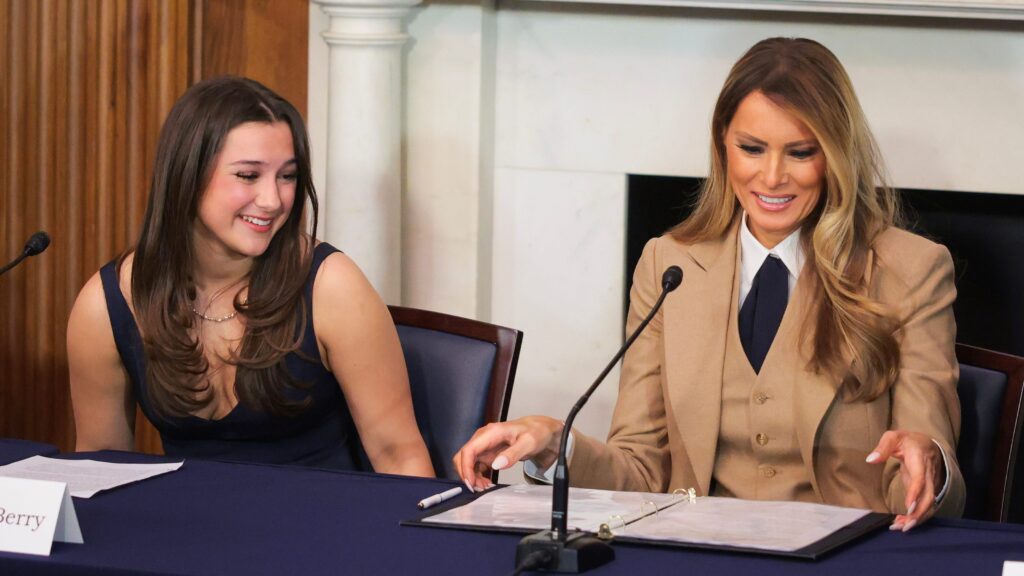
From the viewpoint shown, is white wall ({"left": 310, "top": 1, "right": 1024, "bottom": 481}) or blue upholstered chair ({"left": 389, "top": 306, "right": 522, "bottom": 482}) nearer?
blue upholstered chair ({"left": 389, "top": 306, "right": 522, "bottom": 482})

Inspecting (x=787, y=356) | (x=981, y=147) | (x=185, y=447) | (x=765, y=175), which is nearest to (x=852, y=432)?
(x=787, y=356)

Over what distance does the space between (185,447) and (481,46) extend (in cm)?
131

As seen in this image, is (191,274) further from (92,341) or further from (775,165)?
(775,165)

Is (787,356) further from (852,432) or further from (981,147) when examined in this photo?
(981,147)

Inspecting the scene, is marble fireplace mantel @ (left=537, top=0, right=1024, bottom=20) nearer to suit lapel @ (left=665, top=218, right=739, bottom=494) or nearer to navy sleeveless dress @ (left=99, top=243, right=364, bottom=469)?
suit lapel @ (left=665, top=218, right=739, bottom=494)

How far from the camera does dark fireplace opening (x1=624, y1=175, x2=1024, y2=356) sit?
316 cm

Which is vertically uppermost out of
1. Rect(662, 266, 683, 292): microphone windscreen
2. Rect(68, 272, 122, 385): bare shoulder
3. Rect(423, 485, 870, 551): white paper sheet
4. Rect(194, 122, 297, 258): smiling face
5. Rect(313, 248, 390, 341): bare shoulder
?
Rect(194, 122, 297, 258): smiling face

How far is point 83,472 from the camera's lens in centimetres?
179

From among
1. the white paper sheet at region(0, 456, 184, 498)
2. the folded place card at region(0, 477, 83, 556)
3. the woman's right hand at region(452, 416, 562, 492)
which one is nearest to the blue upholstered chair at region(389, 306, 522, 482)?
the woman's right hand at region(452, 416, 562, 492)

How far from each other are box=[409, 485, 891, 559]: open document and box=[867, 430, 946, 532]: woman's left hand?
0.03m

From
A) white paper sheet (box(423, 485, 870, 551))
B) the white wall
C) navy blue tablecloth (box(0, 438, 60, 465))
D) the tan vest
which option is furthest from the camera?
the white wall

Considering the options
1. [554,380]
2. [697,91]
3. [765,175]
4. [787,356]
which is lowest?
[554,380]

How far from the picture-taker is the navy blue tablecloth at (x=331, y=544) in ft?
4.61

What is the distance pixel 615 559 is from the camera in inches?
56.3
